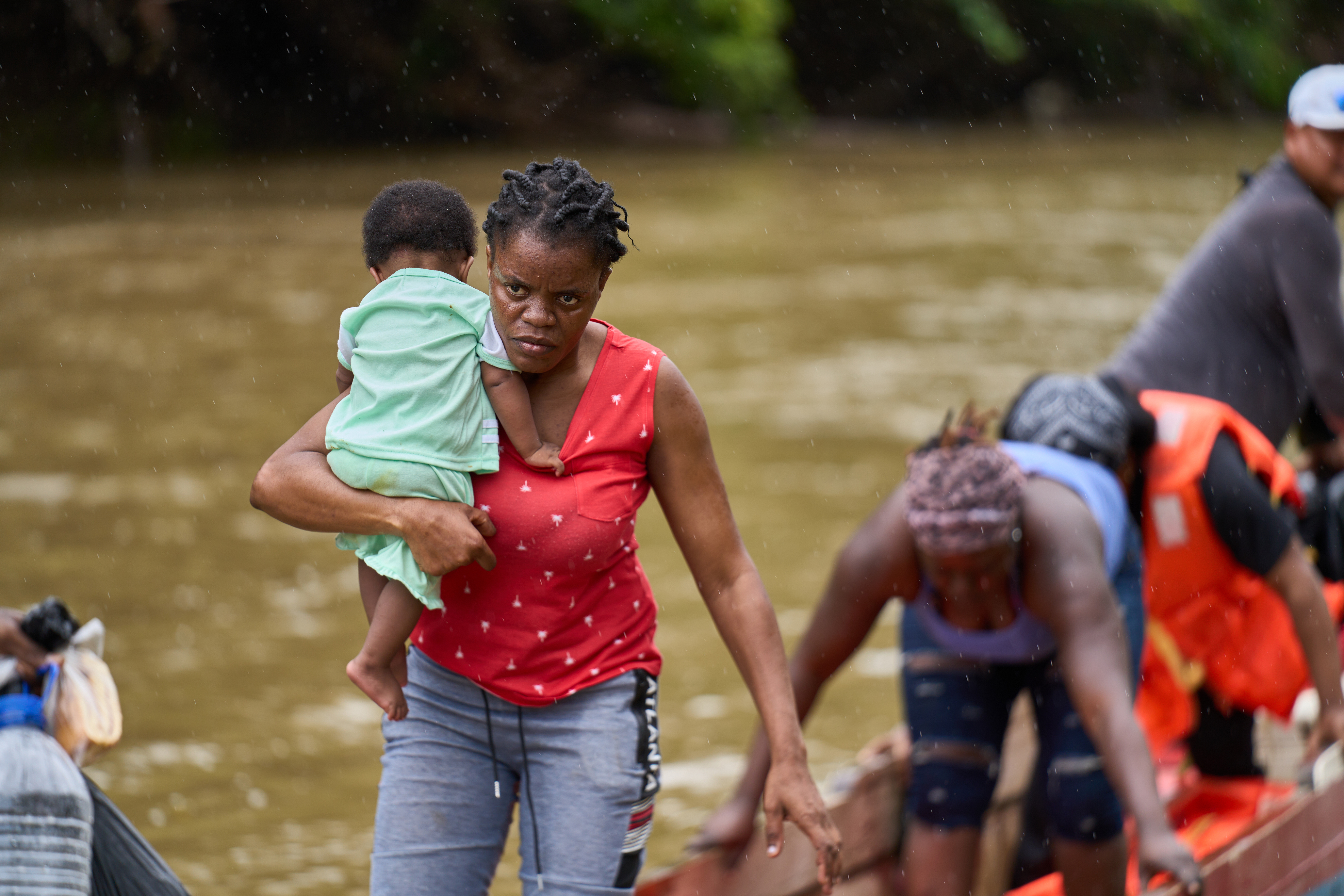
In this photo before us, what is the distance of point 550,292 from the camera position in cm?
237

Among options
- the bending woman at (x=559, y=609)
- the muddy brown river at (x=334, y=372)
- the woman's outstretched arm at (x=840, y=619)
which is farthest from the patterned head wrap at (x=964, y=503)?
the muddy brown river at (x=334, y=372)

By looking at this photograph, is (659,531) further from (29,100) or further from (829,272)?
(29,100)

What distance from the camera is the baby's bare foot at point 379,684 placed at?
2.49 m

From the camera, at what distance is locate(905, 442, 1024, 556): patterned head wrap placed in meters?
3.38

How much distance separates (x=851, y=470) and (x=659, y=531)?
5.86 feet

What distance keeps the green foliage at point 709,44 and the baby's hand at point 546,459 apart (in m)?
24.1

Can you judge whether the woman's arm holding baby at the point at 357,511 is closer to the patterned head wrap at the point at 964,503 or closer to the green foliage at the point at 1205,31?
the patterned head wrap at the point at 964,503

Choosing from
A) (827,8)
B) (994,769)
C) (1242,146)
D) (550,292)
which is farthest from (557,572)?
(827,8)

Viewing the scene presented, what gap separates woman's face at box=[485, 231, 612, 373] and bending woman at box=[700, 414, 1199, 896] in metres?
1.29

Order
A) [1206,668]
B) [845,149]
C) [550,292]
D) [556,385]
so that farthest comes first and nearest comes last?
[845,149]
[1206,668]
[556,385]
[550,292]

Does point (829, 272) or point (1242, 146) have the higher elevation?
point (1242, 146)

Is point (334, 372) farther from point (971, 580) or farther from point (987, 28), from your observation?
point (987, 28)

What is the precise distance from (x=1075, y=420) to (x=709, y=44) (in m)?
23.0

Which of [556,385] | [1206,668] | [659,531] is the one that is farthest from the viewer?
[659,531]
